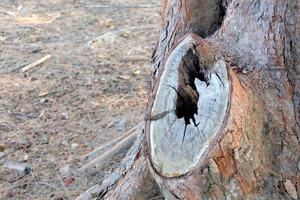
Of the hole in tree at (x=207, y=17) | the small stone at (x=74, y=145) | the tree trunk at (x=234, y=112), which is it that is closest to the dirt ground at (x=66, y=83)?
the small stone at (x=74, y=145)

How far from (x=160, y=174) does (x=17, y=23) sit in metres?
4.79

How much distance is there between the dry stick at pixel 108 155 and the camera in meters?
3.73

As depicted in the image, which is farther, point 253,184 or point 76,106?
point 76,106

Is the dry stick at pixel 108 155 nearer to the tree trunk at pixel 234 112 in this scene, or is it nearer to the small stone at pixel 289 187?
the tree trunk at pixel 234 112

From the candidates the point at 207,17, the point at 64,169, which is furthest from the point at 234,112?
the point at 64,169

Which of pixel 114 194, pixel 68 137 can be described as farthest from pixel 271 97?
pixel 68 137

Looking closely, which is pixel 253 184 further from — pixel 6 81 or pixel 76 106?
pixel 6 81

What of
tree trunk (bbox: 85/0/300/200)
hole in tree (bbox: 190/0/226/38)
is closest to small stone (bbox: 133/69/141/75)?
hole in tree (bbox: 190/0/226/38)

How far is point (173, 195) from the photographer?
6.63 ft

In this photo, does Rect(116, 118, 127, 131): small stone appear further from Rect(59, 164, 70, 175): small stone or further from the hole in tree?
the hole in tree

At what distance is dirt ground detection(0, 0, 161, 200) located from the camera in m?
3.76

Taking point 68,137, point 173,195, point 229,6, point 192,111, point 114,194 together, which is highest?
point 229,6

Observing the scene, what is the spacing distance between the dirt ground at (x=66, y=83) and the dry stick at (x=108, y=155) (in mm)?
73

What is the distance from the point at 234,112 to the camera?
75.4 inches
